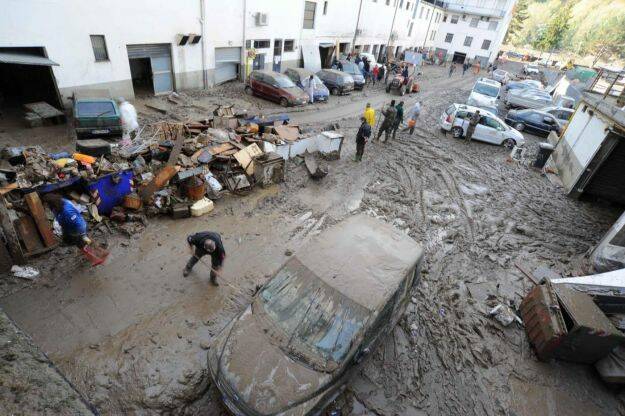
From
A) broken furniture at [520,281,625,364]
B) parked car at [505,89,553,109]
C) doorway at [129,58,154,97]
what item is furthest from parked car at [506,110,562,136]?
doorway at [129,58,154,97]

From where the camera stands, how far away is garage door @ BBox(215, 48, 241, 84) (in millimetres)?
18109

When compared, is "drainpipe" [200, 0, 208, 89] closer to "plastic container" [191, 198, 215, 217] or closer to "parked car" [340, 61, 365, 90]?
"parked car" [340, 61, 365, 90]

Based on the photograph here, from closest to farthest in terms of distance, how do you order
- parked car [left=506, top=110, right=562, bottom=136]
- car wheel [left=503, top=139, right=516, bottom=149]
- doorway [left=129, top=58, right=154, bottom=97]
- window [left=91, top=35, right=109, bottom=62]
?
1. window [left=91, top=35, right=109, bottom=62]
2. car wheel [left=503, top=139, right=516, bottom=149]
3. doorway [left=129, top=58, right=154, bottom=97]
4. parked car [left=506, top=110, right=562, bottom=136]

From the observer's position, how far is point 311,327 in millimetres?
4238

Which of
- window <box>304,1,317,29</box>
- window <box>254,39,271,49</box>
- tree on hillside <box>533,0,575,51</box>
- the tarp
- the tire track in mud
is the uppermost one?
tree on hillside <box>533,0,575,51</box>

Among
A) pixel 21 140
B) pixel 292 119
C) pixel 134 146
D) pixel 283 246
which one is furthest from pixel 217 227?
pixel 292 119

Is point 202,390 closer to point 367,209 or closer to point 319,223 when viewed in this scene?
point 319,223

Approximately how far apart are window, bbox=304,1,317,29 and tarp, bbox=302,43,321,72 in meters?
1.26

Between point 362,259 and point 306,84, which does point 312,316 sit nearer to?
point 362,259

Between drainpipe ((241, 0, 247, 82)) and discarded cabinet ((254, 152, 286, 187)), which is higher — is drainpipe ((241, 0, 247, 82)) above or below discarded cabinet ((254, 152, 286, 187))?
above

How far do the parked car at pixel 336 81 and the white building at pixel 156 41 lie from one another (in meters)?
3.86

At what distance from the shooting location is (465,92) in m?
27.4

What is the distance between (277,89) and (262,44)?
5628 millimetres

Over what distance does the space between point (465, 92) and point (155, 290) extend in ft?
96.4
